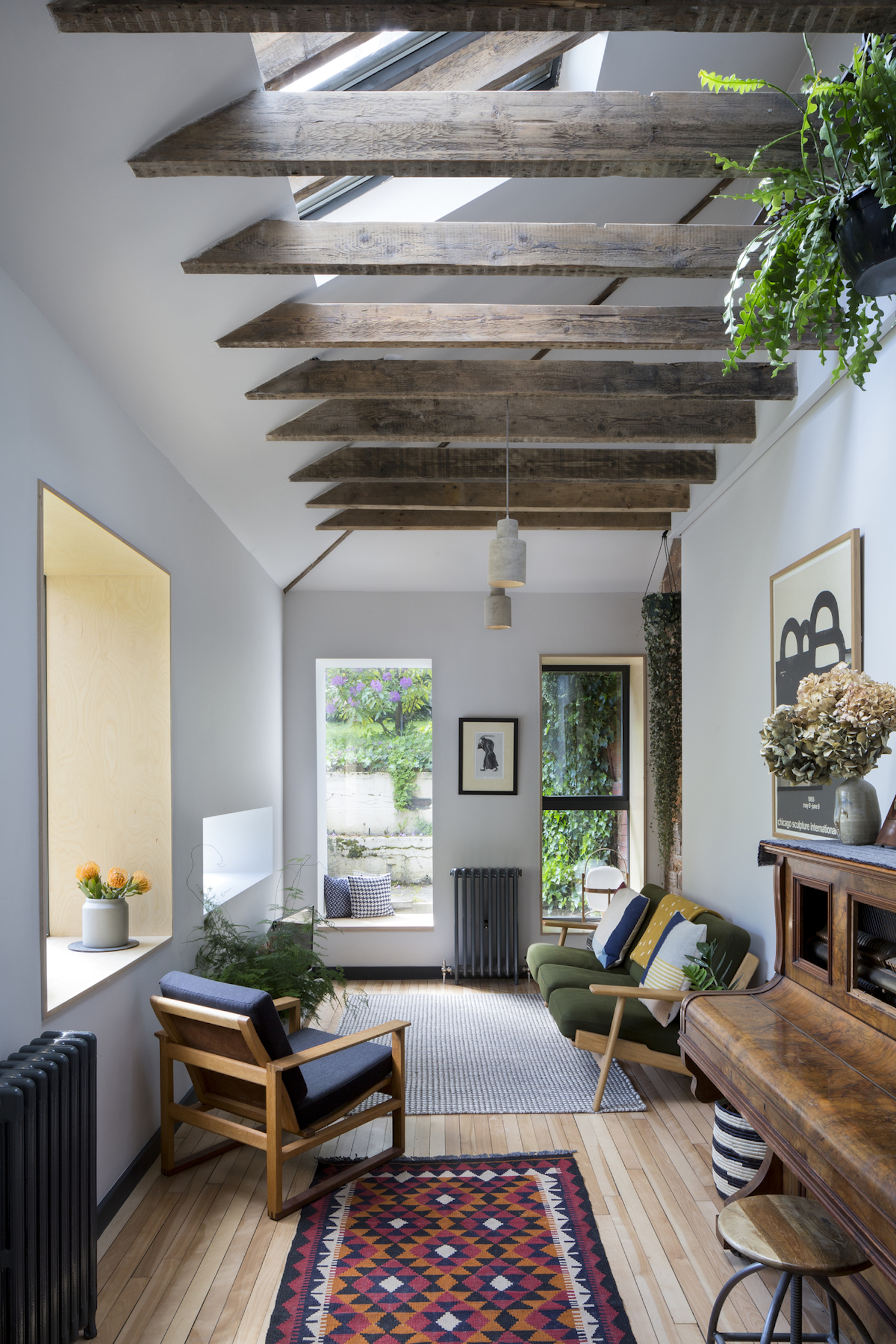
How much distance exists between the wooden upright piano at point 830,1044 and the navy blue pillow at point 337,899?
4.48 meters

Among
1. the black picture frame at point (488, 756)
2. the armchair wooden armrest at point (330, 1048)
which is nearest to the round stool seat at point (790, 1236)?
the armchair wooden armrest at point (330, 1048)

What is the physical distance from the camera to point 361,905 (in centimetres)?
680

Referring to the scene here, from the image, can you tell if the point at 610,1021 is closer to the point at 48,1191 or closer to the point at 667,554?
the point at 48,1191

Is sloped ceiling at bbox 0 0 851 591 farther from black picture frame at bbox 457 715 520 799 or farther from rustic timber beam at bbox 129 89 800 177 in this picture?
black picture frame at bbox 457 715 520 799

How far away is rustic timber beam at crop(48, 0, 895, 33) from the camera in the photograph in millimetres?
1625

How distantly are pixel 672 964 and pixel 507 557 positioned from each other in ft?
6.45

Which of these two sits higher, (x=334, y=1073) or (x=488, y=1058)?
(x=334, y=1073)

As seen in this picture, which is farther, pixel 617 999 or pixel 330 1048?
pixel 617 999

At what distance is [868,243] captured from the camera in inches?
56.4

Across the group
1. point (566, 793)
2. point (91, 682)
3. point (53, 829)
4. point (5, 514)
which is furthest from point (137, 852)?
point (566, 793)

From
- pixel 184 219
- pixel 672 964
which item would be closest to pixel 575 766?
pixel 672 964

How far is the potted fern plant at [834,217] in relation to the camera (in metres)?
1.37

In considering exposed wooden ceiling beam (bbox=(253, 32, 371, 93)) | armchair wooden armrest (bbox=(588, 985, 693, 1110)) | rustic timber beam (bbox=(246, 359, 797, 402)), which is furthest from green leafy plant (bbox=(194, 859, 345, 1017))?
exposed wooden ceiling beam (bbox=(253, 32, 371, 93))

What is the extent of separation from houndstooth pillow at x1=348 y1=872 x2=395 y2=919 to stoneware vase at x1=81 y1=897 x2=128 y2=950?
11.7 ft
